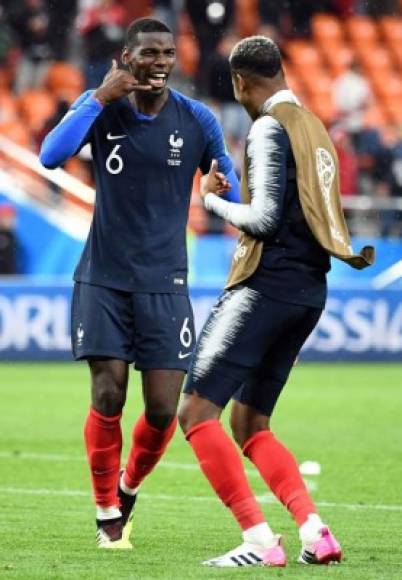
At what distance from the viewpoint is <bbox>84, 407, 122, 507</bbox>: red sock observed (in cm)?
659

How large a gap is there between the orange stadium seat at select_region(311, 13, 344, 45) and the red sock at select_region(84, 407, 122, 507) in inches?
709

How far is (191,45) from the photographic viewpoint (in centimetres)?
2209

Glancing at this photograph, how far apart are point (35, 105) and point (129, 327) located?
1534cm

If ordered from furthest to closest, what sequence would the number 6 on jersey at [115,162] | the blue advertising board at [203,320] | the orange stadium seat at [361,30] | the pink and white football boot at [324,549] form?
the orange stadium seat at [361,30], the blue advertising board at [203,320], the number 6 on jersey at [115,162], the pink and white football boot at [324,549]

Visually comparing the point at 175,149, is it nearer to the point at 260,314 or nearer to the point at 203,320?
the point at 260,314

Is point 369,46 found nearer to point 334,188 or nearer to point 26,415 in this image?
point 26,415

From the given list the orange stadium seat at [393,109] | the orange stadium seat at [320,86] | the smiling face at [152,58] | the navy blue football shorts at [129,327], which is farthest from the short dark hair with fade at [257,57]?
the orange stadium seat at [393,109]

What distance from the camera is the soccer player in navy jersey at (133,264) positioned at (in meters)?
6.52

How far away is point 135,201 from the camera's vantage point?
659 centimetres

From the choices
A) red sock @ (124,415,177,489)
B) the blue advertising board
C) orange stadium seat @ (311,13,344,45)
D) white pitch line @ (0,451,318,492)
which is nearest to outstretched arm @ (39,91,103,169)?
red sock @ (124,415,177,489)

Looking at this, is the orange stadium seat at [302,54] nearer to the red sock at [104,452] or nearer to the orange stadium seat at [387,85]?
the orange stadium seat at [387,85]

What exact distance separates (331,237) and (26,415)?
7.64m

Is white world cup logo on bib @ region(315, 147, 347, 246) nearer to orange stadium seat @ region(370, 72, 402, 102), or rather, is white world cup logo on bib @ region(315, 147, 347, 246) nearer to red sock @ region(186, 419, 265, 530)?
red sock @ region(186, 419, 265, 530)

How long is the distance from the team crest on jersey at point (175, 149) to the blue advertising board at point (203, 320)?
1062cm
